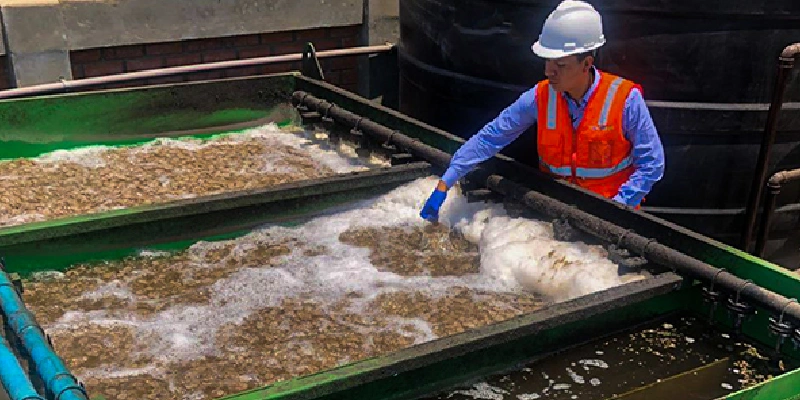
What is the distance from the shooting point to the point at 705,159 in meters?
4.15

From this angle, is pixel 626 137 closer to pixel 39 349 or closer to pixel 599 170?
pixel 599 170

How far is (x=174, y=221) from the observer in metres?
3.50

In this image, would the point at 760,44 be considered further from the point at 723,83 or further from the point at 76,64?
the point at 76,64

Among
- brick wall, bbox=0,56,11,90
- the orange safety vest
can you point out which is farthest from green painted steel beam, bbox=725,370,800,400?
brick wall, bbox=0,56,11,90

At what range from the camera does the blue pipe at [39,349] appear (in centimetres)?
203

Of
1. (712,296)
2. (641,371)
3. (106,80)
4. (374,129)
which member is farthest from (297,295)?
(106,80)

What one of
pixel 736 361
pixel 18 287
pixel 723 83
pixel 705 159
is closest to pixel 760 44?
pixel 723 83

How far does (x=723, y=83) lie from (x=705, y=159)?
42 centimetres

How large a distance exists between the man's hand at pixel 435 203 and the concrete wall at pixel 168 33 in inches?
138

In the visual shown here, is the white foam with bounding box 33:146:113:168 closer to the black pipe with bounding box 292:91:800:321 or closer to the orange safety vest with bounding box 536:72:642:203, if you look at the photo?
the black pipe with bounding box 292:91:800:321

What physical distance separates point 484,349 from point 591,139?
1.40 meters

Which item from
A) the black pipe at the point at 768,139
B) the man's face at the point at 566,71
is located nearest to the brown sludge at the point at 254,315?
the man's face at the point at 566,71

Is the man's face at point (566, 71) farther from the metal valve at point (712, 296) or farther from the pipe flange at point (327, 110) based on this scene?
the pipe flange at point (327, 110)

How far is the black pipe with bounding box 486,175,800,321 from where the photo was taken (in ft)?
8.31
